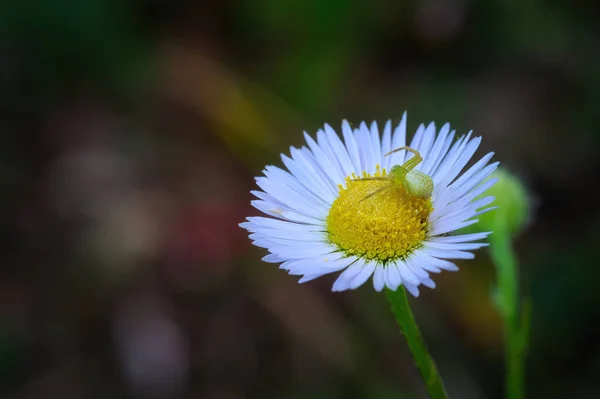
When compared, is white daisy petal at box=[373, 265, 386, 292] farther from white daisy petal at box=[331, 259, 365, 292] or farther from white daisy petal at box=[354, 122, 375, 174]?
white daisy petal at box=[354, 122, 375, 174]

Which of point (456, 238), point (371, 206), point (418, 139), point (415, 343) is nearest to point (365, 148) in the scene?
point (418, 139)

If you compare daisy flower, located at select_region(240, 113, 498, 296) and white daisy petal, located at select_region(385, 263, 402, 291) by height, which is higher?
daisy flower, located at select_region(240, 113, 498, 296)

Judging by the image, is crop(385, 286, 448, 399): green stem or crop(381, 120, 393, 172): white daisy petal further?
crop(381, 120, 393, 172): white daisy petal

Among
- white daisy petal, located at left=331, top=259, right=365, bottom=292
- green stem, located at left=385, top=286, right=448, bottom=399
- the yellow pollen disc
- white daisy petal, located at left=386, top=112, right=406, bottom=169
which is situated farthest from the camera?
white daisy petal, located at left=386, top=112, right=406, bottom=169

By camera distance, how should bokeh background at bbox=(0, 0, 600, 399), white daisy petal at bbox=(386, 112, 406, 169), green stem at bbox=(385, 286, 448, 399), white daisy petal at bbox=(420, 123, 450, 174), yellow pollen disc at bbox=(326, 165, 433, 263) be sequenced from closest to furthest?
green stem at bbox=(385, 286, 448, 399) < yellow pollen disc at bbox=(326, 165, 433, 263) < white daisy petal at bbox=(420, 123, 450, 174) < white daisy petal at bbox=(386, 112, 406, 169) < bokeh background at bbox=(0, 0, 600, 399)

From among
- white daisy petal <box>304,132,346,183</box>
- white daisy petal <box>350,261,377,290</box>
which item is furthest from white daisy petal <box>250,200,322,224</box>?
white daisy petal <box>350,261,377,290</box>

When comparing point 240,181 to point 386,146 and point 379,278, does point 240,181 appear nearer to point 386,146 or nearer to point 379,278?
point 386,146

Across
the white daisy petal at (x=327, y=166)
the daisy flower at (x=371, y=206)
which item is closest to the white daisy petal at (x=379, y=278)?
the daisy flower at (x=371, y=206)
